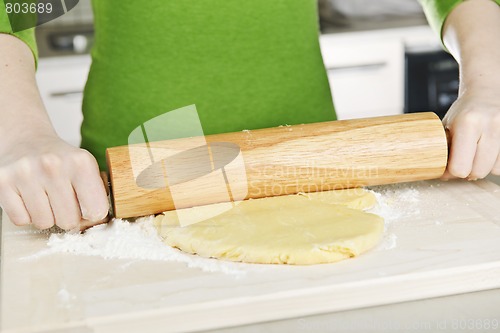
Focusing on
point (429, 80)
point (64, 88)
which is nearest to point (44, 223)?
point (64, 88)

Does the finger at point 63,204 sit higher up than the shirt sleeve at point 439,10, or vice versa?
the shirt sleeve at point 439,10

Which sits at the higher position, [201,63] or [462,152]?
[201,63]

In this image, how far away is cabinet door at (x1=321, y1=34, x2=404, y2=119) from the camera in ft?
7.98

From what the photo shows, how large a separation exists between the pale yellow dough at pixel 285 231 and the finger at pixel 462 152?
0.47 ft

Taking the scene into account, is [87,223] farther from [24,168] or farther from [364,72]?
[364,72]

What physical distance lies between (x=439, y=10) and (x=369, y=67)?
128 cm

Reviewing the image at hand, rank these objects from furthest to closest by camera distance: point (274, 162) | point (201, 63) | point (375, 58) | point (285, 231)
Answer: point (375, 58)
point (201, 63)
point (274, 162)
point (285, 231)

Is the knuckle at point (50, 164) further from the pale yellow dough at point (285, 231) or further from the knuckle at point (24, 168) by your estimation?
the pale yellow dough at point (285, 231)

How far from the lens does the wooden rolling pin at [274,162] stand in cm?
91

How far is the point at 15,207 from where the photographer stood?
0.85m

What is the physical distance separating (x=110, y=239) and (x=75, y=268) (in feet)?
0.28

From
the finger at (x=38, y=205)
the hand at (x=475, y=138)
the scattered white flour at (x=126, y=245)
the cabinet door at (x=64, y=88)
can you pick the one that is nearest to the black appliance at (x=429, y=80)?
the cabinet door at (x=64, y=88)

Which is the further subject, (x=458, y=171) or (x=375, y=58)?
(x=375, y=58)

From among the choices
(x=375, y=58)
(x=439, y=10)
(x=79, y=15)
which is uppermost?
(x=439, y=10)
